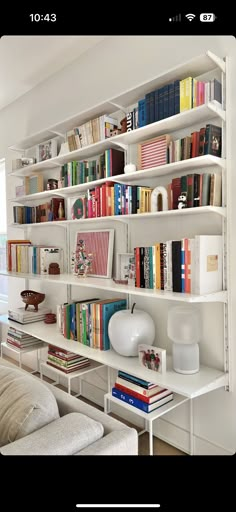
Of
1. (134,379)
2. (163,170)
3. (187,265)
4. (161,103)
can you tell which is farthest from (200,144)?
(134,379)

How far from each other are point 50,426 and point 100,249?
54.3 inches

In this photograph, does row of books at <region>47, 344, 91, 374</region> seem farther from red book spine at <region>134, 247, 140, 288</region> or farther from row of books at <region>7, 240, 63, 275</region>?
red book spine at <region>134, 247, 140, 288</region>

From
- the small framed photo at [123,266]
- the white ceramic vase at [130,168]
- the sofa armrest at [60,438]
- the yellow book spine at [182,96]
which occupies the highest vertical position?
the yellow book spine at [182,96]

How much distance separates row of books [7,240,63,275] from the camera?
2662 millimetres

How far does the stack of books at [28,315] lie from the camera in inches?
106

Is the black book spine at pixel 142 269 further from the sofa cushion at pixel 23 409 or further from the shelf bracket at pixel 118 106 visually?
the shelf bracket at pixel 118 106

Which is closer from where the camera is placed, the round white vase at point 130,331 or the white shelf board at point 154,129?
the white shelf board at point 154,129

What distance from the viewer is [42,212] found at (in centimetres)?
280

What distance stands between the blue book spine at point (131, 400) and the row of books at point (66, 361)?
1.72 ft

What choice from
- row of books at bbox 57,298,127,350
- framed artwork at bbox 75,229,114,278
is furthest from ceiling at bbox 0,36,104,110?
row of books at bbox 57,298,127,350

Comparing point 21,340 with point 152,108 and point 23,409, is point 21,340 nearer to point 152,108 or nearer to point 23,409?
point 23,409

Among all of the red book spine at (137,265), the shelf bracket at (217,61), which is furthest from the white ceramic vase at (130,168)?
the shelf bracket at (217,61)

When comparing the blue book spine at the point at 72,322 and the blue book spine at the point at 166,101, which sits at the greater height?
the blue book spine at the point at 166,101
